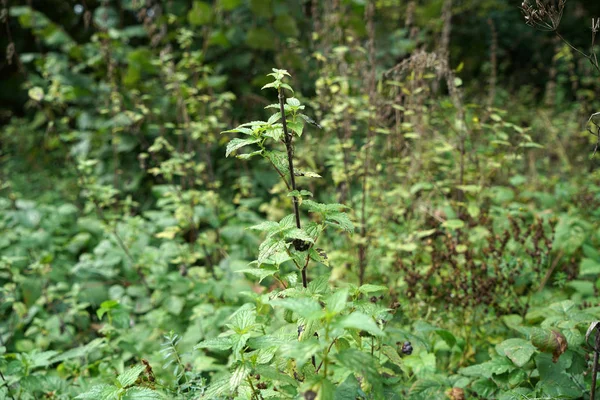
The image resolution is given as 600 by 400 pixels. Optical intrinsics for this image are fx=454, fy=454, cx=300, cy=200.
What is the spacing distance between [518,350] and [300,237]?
96 centimetres

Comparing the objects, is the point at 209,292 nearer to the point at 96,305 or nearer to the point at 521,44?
the point at 96,305

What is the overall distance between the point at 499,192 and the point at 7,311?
3473mm

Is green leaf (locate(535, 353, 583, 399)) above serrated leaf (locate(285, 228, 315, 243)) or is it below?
below

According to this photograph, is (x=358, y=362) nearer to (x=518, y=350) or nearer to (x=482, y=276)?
(x=518, y=350)

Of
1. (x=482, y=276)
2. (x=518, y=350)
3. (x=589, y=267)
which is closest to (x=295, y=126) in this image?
(x=518, y=350)

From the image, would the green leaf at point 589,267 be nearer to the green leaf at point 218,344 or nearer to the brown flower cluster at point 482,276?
the brown flower cluster at point 482,276

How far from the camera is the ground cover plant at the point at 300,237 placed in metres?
1.32

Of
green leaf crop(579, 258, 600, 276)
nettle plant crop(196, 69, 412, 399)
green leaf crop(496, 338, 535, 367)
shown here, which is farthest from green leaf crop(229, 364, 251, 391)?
green leaf crop(579, 258, 600, 276)

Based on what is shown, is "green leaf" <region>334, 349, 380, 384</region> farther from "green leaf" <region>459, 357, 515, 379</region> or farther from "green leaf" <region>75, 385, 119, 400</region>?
"green leaf" <region>459, 357, 515, 379</region>

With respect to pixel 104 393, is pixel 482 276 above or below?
below

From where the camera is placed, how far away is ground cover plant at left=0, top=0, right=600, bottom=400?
4.33 feet

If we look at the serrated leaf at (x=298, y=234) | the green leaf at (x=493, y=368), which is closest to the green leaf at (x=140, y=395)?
the serrated leaf at (x=298, y=234)

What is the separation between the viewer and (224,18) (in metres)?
4.98

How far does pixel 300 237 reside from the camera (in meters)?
1.20
